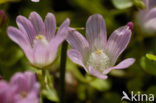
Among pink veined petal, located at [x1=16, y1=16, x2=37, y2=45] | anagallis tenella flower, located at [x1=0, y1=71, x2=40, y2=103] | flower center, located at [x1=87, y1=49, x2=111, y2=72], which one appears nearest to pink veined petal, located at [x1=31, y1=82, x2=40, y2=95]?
anagallis tenella flower, located at [x1=0, y1=71, x2=40, y2=103]

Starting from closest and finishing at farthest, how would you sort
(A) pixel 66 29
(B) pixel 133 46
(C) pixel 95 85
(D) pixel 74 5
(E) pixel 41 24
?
1. (A) pixel 66 29
2. (E) pixel 41 24
3. (C) pixel 95 85
4. (B) pixel 133 46
5. (D) pixel 74 5

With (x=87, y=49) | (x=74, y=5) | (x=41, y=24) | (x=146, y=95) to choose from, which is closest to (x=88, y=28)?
(x=87, y=49)

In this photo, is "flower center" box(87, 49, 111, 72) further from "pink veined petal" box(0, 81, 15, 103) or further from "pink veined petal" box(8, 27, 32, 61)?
"pink veined petal" box(0, 81, 15, 103)

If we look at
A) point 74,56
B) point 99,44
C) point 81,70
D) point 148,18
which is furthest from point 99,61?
point 81,70

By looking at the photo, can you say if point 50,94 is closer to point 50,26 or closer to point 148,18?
point 50,26

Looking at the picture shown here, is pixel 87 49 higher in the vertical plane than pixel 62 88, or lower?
higher

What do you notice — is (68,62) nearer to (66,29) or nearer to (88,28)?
(88,28)

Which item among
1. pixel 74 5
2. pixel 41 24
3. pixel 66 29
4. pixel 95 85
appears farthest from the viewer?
pixel 74 5
